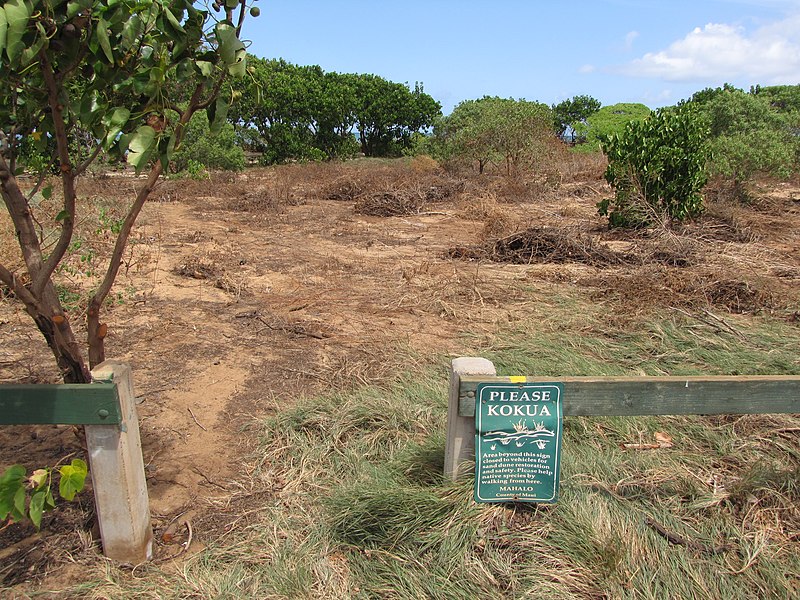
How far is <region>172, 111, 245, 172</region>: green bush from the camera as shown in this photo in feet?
48.6

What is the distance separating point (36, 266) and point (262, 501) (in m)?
1.45

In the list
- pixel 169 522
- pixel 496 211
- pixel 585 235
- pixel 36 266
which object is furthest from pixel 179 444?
pixel 496 211

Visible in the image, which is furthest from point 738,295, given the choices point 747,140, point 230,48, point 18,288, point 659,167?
point 747,140

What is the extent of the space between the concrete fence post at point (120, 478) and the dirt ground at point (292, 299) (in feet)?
0.53

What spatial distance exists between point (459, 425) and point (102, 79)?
1.90 m

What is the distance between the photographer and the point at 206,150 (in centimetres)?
1539

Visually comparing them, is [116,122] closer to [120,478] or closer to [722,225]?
[120,478]

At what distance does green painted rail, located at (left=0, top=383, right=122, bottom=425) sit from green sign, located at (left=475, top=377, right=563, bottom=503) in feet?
4.50

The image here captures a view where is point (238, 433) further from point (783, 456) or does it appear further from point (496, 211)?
point (496, 211)

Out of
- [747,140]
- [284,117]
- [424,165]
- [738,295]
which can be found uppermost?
[284,117]

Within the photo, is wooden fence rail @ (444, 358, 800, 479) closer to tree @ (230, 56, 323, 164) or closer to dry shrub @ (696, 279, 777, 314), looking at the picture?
dry shrub @ (696, 279, 777, 314)

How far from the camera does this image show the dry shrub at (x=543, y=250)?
8047 mm

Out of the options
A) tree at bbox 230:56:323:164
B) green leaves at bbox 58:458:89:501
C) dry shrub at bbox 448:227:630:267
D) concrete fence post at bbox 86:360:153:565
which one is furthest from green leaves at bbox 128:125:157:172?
tree at bbox 230:56:323:164

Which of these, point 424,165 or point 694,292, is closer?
point 694,292
